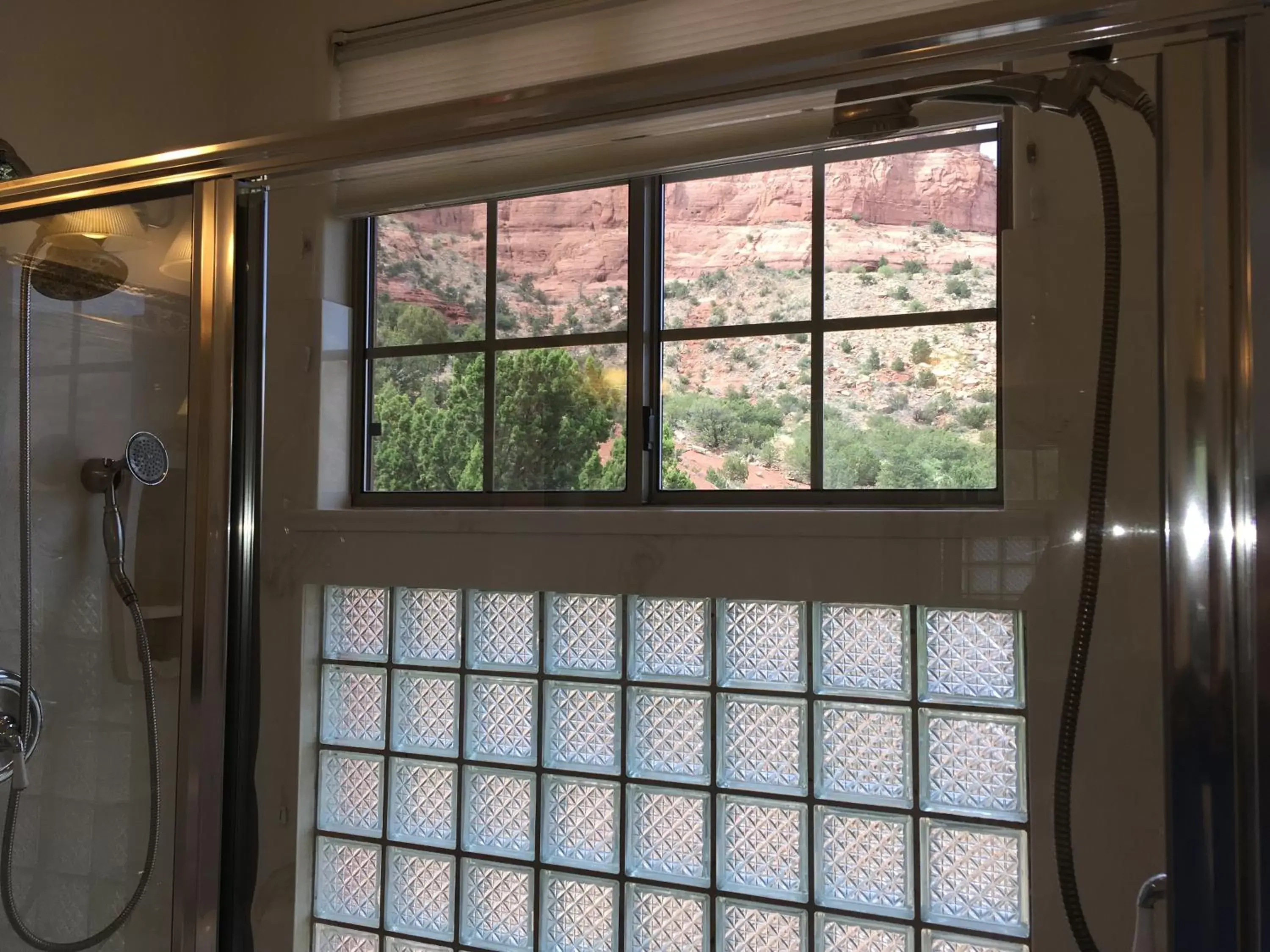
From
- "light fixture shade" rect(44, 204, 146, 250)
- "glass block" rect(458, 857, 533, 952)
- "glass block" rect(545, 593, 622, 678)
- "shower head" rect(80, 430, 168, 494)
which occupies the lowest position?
"glass block" rect(458, 857, 533, 952)

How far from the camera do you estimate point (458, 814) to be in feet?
4.45

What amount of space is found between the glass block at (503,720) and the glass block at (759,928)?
0.32 m

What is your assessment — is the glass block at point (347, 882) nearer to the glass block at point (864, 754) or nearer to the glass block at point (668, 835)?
the glass block at point (668, 835)

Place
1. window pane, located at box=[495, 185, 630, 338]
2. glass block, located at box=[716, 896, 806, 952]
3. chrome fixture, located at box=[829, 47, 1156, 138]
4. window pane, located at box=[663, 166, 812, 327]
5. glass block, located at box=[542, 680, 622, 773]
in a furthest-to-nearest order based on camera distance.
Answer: window pane, located at box=[495, 185, 630, 338] < window pane, located at box=[663, 166, 812, 327] < glass block, located at box=[542, 680, 622, 773] < glass block, located at box=[716, 896, 806, 952] < chrome fixture, located at box=[829, 47, 1156, 138]

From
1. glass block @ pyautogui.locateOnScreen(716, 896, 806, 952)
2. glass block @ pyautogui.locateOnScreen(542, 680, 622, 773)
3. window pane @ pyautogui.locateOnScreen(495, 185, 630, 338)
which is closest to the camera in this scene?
glass block @ pyautogui.locateOnScreen(716, 896, 806, 952)

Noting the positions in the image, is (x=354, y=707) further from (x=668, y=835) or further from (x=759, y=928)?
(x=759, y=928)

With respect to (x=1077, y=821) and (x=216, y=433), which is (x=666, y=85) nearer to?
(x=216, y=433)

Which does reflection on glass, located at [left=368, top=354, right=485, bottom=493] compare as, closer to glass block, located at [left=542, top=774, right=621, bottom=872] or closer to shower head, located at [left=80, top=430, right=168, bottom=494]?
shower head, located at [left=80, top=430, right=168, bottom=494]

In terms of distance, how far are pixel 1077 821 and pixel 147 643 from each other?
1.18m

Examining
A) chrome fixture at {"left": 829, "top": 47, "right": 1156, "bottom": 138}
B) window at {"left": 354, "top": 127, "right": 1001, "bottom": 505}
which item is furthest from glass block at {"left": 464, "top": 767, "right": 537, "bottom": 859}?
chrome fixture at {"left": 829, "top": 47, "right": 1156, "bottom": 138}

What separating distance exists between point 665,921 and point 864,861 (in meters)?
0.27

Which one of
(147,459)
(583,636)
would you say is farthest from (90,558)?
(583,636)

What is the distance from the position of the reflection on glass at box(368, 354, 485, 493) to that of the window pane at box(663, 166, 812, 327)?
1.11 ft

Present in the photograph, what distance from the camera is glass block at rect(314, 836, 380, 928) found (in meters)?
1.36
